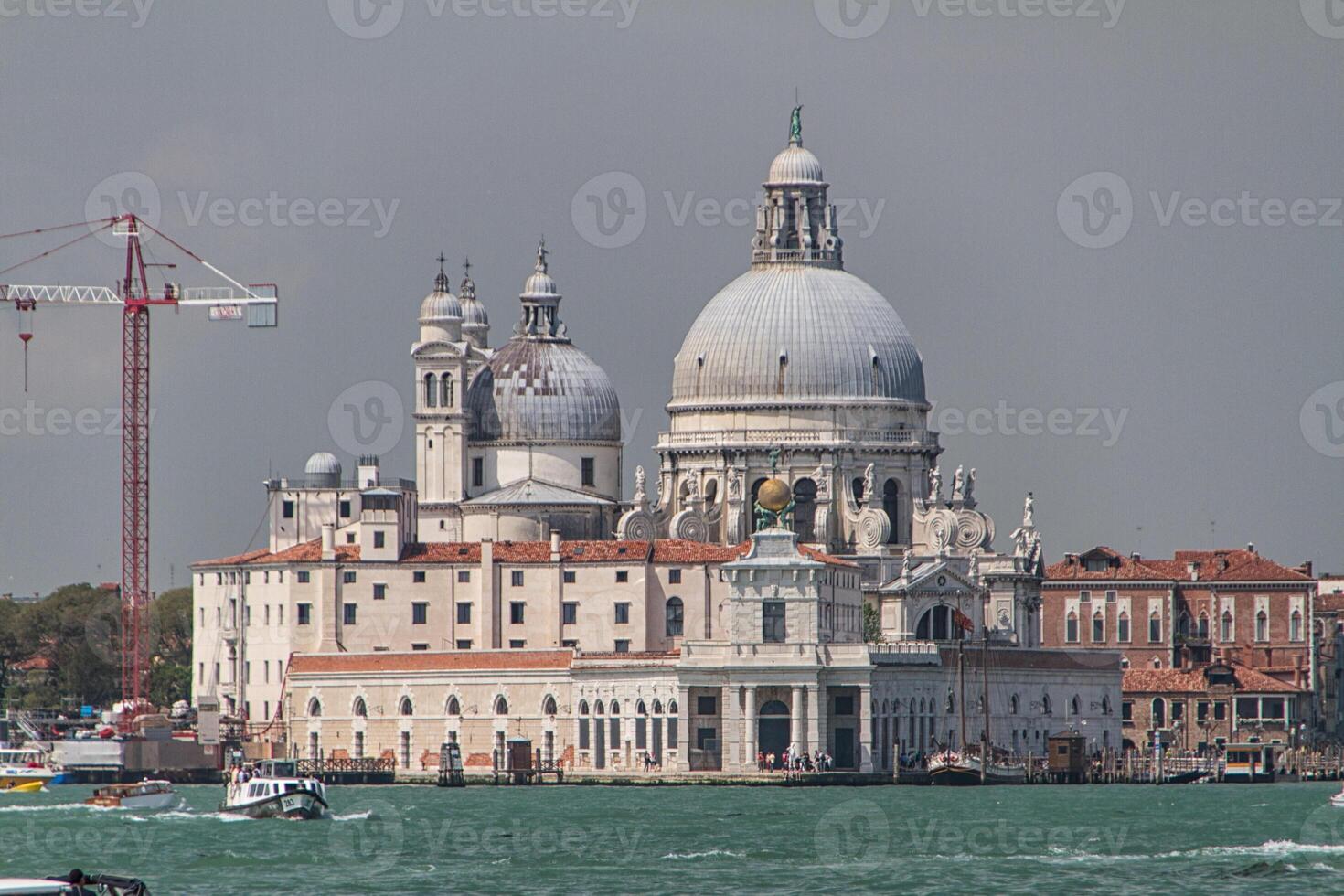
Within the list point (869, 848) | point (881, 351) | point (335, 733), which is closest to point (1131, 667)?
point (881, 351)

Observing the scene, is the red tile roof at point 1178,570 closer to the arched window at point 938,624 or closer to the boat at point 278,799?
the arched window at point 938,624

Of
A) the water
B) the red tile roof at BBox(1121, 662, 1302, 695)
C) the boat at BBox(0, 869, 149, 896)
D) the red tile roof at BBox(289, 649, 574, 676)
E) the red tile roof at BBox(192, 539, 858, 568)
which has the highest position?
the red tile roof at BBox(192, 539, 858, 568)

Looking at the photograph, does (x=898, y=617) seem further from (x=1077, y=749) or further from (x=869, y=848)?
(x=869, y=848)

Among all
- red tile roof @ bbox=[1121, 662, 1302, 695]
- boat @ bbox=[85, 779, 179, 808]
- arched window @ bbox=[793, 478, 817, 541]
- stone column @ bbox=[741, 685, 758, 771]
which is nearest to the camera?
boat @ bbox=[85, 779, 179, 808]

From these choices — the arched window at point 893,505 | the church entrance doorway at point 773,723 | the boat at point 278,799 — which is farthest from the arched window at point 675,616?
the boat at point 278,799

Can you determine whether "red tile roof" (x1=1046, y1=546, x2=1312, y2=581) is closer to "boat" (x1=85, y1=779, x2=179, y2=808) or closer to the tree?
the tree

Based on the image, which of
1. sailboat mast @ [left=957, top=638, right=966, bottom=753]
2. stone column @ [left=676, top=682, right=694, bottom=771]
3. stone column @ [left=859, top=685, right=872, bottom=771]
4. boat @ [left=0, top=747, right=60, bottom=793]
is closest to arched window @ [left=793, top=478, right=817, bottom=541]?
sailboat mast @ [left=957, top=638, right=966, bottom=753]
